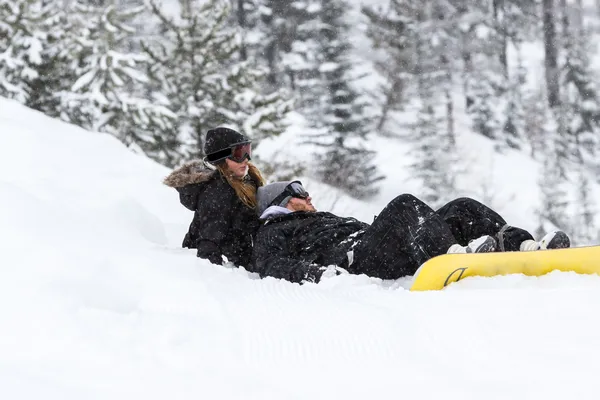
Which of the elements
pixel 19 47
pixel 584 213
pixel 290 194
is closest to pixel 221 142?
pixel 290 194

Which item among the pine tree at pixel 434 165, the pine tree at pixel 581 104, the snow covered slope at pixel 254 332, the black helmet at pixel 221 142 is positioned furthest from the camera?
the pine tree at pixel 581 104

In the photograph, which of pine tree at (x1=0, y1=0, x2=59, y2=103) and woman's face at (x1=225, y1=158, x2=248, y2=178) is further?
pine tree at (x1=0, y1=0, x2=59, y2=103)

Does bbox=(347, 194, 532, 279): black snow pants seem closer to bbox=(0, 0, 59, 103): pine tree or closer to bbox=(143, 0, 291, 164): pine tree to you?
bbox=(143, 0, 291, 164): pine tree

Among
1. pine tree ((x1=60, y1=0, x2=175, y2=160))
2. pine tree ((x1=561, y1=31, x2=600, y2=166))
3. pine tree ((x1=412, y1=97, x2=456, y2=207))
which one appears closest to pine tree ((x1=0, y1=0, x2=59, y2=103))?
pine tree ((x1=60, y1=0, x2=175, y2=160))

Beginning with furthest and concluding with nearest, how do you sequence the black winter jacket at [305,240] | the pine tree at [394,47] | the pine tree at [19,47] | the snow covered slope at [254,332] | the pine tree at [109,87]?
the pine tree at [394,47]
the pine tree at [19,47]
the pine tree at [109,87]
the black winter jacket at [305,240]
the snow covered slope at [254,332]

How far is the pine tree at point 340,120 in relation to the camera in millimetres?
22125

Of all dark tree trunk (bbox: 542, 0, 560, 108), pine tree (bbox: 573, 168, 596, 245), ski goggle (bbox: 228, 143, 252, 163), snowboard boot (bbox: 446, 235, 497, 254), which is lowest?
pine tree (bbox: 573, 168, 596, 245)

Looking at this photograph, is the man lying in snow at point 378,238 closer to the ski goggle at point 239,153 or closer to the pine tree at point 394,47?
the ski goggle at point 239,153

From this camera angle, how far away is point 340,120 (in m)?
22.6

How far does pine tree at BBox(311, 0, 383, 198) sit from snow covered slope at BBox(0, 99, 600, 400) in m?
18.4

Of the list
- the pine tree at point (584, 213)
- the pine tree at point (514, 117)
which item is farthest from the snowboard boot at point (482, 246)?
the pine tree at point (514, 117)

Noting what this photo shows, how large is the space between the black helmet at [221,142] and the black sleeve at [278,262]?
649 millimetres

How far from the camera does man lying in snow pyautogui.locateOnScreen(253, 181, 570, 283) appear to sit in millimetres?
3857

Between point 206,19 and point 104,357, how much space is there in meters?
13.3
